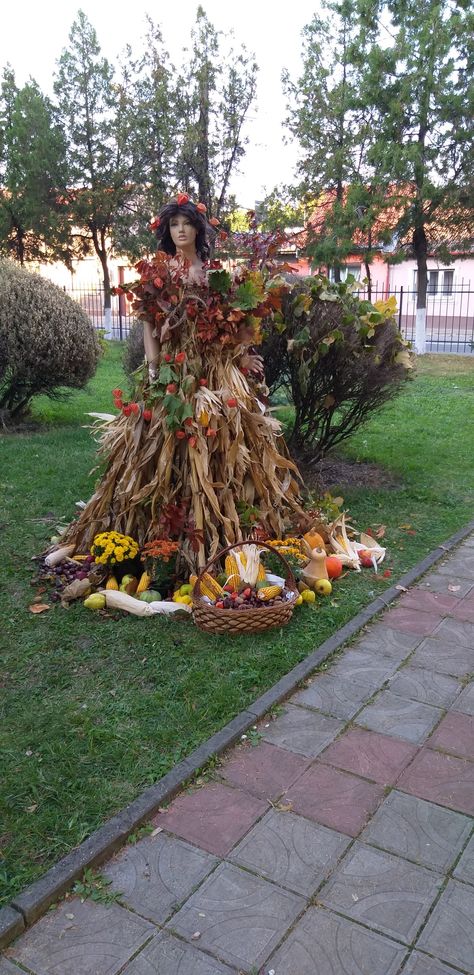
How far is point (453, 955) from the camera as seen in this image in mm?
1864

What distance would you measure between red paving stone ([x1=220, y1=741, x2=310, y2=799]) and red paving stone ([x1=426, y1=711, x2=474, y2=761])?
0.55 m

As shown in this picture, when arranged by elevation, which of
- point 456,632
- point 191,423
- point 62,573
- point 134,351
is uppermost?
point 134,351

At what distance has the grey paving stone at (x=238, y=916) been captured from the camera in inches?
74.4

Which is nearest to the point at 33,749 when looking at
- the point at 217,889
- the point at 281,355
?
the point at 217,889

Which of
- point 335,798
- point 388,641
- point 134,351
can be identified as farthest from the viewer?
point 134,351

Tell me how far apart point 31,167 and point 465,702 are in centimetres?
2250

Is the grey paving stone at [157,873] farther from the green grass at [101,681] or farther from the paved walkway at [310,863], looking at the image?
the green grass at [101,681]

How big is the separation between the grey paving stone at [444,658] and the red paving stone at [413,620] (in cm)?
14

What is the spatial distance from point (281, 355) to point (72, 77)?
823 inches

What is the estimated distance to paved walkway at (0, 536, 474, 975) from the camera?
1.87 metres

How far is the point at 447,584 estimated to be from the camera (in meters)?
4.50

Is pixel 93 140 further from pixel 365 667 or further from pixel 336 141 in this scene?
pixel 365 667

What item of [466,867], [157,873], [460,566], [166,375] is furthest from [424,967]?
[460,566]

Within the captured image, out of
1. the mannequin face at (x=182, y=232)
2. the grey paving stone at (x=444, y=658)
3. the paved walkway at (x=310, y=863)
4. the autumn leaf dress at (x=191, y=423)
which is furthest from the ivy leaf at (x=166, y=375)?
the grey paving stone at (x=444, y=658)
